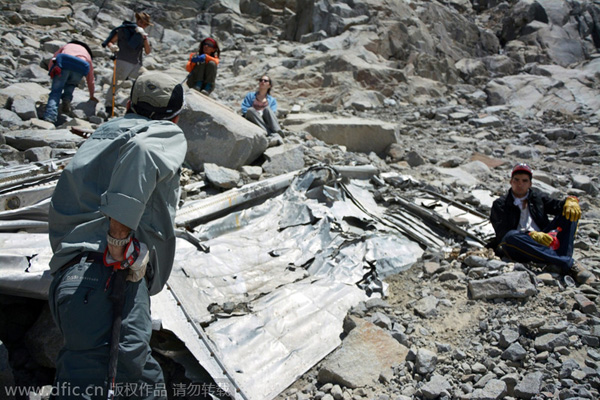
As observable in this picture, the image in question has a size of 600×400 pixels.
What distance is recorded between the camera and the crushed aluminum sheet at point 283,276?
102 inches

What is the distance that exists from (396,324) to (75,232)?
2.08 metres

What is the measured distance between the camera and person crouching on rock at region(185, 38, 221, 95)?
22.1 feet

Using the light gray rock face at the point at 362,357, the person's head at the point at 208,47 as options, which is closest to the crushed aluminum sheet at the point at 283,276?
the light gray rock face at the point at 362,357

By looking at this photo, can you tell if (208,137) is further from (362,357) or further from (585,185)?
(585,185)

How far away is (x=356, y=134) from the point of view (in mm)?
6949

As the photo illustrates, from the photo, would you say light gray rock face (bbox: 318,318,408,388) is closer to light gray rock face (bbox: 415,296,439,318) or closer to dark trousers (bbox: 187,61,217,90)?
light gray rock face (bbox: 415,296,439,318)

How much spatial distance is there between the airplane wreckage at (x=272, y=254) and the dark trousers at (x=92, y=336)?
67 centimetres

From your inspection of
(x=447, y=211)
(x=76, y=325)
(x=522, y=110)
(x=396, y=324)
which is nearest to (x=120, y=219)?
(x=76, y=325)

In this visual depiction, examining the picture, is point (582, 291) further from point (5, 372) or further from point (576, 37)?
point (576, 37)

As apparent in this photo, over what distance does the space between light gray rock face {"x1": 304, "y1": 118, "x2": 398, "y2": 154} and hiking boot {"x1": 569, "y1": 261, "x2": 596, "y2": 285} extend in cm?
399

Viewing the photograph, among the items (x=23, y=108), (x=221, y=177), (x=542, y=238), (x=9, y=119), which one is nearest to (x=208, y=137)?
(x=221, y=177)

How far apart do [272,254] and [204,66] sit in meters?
4.21

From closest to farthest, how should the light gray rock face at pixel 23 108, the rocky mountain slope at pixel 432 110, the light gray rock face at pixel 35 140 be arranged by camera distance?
the rocky mountain slope at pixel 432 110 < the light gray rock face at pixel 35 140 < the light gray rock face at pixel 23 108

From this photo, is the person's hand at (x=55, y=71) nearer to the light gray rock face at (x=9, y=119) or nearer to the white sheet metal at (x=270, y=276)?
the light gray rock face at (x=9, y=119)
